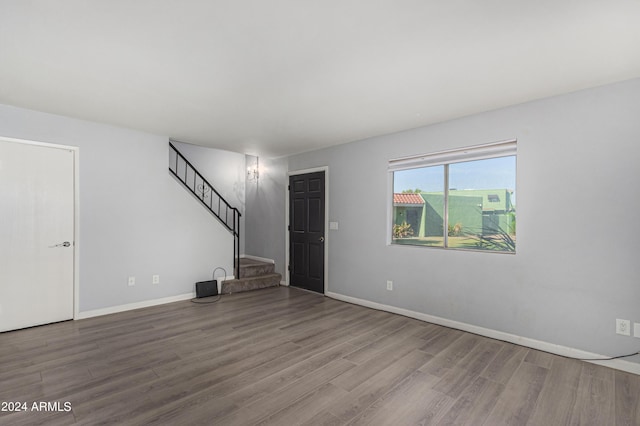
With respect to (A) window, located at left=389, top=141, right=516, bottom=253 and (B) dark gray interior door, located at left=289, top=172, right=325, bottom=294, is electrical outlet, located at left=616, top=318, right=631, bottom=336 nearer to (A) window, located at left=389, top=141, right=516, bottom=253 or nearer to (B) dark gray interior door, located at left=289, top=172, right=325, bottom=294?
(A) window, located at left=389, top=141, right=516, bottom=253

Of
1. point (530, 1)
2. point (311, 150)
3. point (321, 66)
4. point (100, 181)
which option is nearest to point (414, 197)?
point (311, 150)

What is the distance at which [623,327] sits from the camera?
2.69m

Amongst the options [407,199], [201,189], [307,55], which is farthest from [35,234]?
[407,199]

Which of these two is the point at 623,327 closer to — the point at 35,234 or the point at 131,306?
the point at 131,306

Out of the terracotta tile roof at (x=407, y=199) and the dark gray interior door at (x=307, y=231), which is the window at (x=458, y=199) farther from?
the dark gray interior door at (x=307, y=231)

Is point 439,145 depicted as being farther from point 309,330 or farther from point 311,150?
point 309,330

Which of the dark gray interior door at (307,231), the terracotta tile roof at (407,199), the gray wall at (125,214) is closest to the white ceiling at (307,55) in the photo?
the gray wall at (125,214)

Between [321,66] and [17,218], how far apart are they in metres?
3.87

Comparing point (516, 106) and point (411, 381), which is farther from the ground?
point (516, 106)

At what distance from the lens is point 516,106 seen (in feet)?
10.7

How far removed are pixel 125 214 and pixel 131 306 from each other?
4.31 ft

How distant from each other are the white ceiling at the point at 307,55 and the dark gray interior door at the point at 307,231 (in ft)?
6.55

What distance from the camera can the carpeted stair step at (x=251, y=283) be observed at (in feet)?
17.5

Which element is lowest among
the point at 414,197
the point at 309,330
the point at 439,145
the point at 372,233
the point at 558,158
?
the point at 309,330
